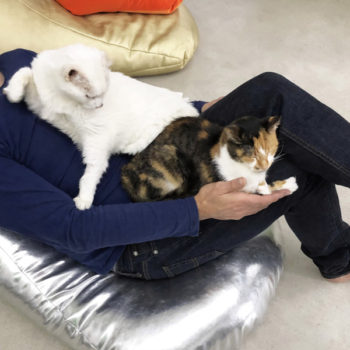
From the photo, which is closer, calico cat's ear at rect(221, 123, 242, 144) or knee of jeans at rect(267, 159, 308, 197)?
calico cat's ear at rect(221, 123, 242, 144)

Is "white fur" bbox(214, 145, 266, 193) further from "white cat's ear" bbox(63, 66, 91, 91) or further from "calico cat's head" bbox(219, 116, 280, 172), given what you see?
"white cat's ear" bbox(63, 66, 91, 91)

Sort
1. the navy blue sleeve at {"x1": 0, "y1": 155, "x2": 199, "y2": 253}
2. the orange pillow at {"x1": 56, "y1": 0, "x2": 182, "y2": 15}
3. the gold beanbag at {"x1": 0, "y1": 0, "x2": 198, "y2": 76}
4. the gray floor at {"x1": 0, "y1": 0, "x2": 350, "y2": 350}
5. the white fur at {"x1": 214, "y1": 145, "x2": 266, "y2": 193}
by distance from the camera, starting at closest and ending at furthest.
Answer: the navy blue sleeve at {"x1": 0, "y1": 155, "x2": 199, "y2": 253}
the white fur at {"x1": 214, "y1": 145, "x2": 266, "y2": 193}
the gray floor at {"x1": 0, "y1": 0, "x2": 350, "y2": 350}
the gold beanbag at {"x1": 0, "y1": 0, "x2": 198, "y2": 76}
the orange pillow at {"x1": 56, "y1": 0, "x2": 182, "y2": 15}

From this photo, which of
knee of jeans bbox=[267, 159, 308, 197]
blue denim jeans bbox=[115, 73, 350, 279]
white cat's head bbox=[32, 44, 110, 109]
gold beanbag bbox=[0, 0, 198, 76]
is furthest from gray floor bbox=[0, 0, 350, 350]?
white cat's head bbox=[32, 44, 110, 109]

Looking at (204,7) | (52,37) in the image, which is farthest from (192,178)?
(204,7)

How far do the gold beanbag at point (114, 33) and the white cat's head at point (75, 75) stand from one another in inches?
21.8

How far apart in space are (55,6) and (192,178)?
105cm

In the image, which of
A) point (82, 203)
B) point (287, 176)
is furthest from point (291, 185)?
point (82, 203)

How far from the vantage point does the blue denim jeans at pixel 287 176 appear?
0.96 m

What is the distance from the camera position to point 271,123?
0.91 meters

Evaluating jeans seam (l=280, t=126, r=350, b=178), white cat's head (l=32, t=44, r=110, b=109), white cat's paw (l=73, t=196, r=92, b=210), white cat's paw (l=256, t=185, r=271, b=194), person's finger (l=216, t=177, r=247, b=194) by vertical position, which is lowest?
white cat's paw (l=73, t=196, r=92, b=210)

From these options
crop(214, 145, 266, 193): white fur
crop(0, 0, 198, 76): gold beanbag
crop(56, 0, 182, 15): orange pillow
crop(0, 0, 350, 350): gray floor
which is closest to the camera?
crop(214, 145, 266, 193): white fur

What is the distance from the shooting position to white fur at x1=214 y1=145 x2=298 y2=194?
99 cm

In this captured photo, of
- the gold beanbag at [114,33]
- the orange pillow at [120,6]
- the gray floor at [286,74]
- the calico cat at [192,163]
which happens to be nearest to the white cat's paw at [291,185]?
the calico cat at [192,163]

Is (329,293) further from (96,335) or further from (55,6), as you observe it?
(55,6)
